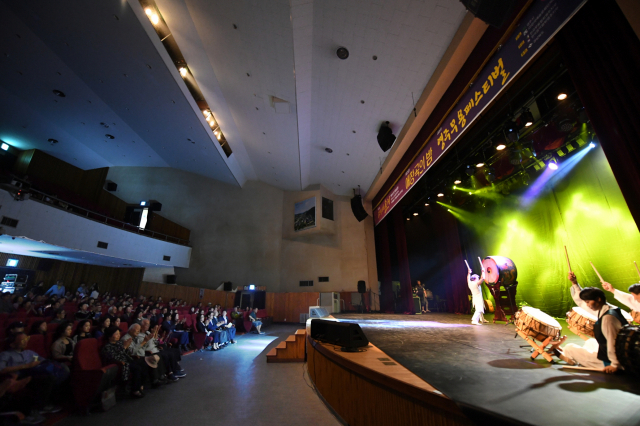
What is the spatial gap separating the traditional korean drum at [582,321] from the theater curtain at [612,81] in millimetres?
1017

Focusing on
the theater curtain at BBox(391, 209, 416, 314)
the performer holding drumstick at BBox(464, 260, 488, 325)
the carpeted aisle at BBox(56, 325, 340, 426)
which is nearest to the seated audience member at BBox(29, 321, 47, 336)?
the carpeted aisle at BBox(56, 325, 340, 426)

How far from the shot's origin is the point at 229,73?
7879 millimetres

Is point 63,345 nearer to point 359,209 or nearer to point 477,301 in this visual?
point 477,301

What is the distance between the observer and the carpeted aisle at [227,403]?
262 cm

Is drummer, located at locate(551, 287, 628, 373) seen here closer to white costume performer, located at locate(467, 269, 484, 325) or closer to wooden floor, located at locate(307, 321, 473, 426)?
wooden floor, located at locate(307, 321, 473, 426)

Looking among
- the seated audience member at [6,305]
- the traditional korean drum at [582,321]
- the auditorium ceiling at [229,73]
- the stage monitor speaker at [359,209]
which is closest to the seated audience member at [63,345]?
the seated audience member at [6,305]

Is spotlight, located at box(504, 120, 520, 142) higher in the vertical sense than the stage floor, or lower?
higher

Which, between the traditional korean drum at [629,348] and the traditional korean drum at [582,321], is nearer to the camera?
the traditional korean drum at [629,348]

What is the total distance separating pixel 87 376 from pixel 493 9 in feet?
18.8

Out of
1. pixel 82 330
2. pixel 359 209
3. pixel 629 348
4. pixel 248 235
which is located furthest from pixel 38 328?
pixel 248 235

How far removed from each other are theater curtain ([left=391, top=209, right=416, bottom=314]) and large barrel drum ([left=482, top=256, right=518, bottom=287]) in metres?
4.77

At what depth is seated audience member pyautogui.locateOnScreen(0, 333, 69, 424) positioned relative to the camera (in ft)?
8.51

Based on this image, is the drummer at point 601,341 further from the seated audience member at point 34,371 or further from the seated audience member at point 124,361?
the seated audience member at point 34,371

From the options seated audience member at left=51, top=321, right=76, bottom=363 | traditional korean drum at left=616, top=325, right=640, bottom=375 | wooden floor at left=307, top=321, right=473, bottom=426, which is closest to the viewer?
wooden floor at left=307, top=321, right=473, bottom=426
